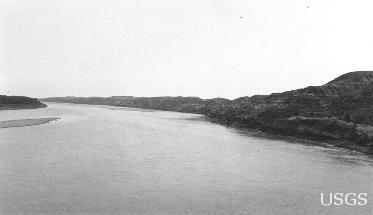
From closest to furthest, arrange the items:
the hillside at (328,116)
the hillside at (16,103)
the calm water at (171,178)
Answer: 1. the calm water at (171,178)
2. the hillside at (328,116)
3. the hillside at (16,103)

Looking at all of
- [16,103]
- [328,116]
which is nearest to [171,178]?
[328,116]

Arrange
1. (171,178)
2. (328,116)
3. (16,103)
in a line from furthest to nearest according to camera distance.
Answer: (16,103)
(328,116)
(171,178)

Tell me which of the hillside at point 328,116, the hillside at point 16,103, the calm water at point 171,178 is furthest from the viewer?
the hillside at point 16,103

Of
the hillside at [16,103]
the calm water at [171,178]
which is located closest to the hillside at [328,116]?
the calm water at [171,178]

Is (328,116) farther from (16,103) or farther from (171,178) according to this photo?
(16,103)

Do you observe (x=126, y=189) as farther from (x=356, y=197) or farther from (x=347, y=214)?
(x=356, y=197)

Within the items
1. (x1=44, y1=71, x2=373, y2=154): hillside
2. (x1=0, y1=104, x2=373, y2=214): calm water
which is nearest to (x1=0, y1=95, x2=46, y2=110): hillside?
(x1=44, y1=71, x2=373, y2=154): hillside

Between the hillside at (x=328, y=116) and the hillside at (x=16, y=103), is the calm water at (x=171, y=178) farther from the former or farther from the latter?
the hillside at (x=16, y=103)

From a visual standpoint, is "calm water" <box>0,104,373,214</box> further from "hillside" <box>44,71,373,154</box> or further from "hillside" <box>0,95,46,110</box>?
"hillside" <box>0,95,46,110</box>

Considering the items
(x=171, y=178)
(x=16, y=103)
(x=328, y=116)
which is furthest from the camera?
(x=16, y=103)

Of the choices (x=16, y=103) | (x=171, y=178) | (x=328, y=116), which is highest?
(x=16, y=103)
